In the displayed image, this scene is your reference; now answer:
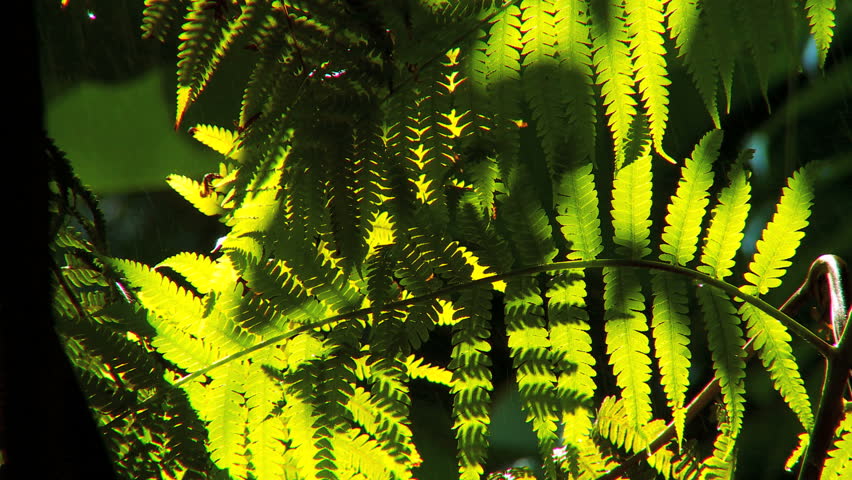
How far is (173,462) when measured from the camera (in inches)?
32.3

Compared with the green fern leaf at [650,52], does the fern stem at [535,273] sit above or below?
below

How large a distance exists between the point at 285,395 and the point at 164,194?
278cm

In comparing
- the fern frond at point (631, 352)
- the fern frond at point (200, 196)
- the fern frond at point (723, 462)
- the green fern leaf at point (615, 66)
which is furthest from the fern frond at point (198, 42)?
the fern frond at point (723, 462)

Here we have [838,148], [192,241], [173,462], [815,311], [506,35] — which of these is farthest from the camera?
[192,241]

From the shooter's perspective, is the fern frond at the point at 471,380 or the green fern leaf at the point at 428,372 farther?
the green fern leaf at the point at 428,372

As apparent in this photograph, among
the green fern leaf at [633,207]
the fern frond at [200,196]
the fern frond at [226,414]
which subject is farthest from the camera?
the fern frond at [200,196]

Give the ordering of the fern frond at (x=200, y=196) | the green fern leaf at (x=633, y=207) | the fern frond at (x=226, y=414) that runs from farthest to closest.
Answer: the fern frond at (x=200, y=196) < the green fern leaf at (x=633, y=207) < the fern frond at (x=226, y=414)

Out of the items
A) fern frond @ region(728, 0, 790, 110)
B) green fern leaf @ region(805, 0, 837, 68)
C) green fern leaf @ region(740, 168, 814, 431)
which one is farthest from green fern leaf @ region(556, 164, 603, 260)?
green fern leaf @ region(805, 0, 837, 68)

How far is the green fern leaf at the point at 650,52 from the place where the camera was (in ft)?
3.18

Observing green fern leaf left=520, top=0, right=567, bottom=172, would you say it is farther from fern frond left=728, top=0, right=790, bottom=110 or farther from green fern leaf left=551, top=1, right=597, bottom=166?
fern frond left=728, top=0, right=790, bottom=110

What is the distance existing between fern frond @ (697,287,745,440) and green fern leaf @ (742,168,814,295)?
0.20ft

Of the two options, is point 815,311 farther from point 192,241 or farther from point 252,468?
point 192,241

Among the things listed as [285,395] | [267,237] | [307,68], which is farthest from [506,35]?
[285,395]

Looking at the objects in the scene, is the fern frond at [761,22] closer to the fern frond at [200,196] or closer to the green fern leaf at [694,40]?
the green fern leaf at [694,40]
